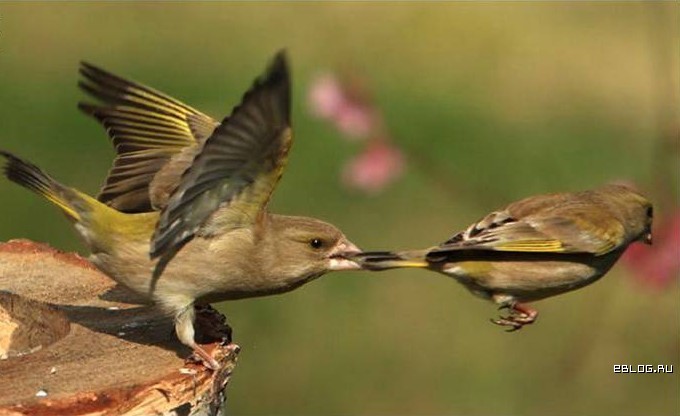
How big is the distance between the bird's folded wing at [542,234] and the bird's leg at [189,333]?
1.02 metres

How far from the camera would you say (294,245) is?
21.8 feet

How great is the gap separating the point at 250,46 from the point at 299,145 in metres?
2.82

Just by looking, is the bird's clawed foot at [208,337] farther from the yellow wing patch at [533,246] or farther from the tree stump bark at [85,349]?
the yellow wing patch at [533,246]

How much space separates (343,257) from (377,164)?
2714 mm

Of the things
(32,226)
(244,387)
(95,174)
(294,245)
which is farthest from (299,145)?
(294,245)

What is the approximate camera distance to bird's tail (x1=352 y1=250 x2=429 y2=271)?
255 inches

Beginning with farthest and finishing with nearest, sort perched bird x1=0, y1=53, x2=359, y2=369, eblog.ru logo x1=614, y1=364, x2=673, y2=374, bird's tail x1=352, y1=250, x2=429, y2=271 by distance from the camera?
eblog.ru logo x1=614, y1=364, x2=673, y2=374 < bird's tail x1=352, y1=250, x2=429, y2=271 < perched bird x1=0, y1=53, x2=359, y2=369

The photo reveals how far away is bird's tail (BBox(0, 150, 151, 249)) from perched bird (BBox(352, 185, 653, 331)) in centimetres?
101

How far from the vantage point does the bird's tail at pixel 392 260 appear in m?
6.48

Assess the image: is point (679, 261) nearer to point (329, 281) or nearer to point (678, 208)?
point (678, 208)

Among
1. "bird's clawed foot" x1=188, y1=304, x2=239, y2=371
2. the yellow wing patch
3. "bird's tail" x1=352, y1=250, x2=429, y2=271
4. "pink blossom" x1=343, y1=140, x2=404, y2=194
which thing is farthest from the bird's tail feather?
"pink blossom" x1=343, y1=140, x2=404, y2=194

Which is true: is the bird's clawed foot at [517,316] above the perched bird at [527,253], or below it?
below

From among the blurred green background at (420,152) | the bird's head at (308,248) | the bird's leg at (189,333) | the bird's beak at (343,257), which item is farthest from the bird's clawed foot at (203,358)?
the blurred green background at (420,152)

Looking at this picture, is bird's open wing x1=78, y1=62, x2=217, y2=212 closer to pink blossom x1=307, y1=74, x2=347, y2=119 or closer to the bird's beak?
the bird's beak
